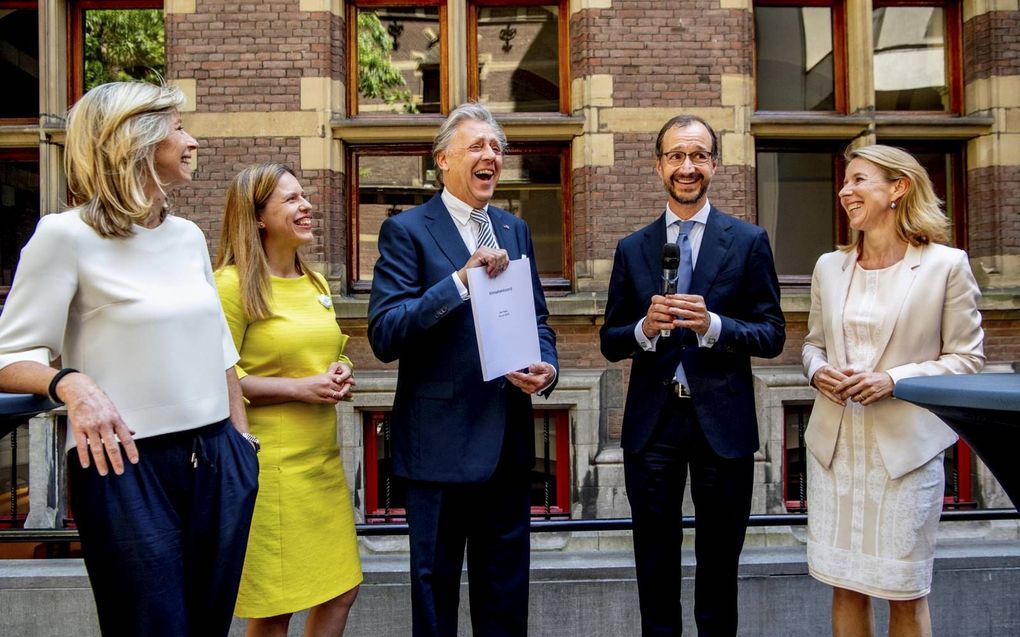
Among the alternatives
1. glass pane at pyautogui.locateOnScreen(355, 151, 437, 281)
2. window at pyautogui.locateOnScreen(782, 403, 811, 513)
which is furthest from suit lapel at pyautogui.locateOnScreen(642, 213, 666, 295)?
glass pane at pyautogui.locateOnScreen(355, 151, 437, 281)

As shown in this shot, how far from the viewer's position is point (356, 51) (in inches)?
251

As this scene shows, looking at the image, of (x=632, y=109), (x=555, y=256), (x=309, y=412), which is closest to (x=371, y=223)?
(x=555, y=256)

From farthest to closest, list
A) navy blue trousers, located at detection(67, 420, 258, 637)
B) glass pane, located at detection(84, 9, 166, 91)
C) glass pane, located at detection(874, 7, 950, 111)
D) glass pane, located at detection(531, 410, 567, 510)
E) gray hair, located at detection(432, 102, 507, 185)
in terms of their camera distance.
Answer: glass pane, located at detection(874, 7, 950, 111) < glass pane, located at detection(84, 9, 166, 91) < glass pane, located at detection(531, 410, 567, 510) < gray hair, located at detection(432, 102, 507, 185) < navy blue trousers, located at detection(67, 420, 258, 637)

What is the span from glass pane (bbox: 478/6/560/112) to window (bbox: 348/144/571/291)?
1.29ft

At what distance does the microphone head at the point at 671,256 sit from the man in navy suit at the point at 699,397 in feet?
0.49

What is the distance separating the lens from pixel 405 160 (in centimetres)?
638

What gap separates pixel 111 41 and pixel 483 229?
4.82m

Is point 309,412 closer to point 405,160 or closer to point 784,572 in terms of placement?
point 784,572

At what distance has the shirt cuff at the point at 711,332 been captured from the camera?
3.05 meters

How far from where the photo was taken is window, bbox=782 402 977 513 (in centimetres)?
587

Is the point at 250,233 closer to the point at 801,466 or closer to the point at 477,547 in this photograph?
the point at 477,547

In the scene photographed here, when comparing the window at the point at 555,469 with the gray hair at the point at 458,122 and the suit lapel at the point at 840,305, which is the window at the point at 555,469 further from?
the gray hair at the point at 458,122

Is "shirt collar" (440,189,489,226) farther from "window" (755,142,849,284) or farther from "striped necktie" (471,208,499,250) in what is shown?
"window" (755,142,849,284)

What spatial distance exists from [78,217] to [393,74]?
4.59 m
